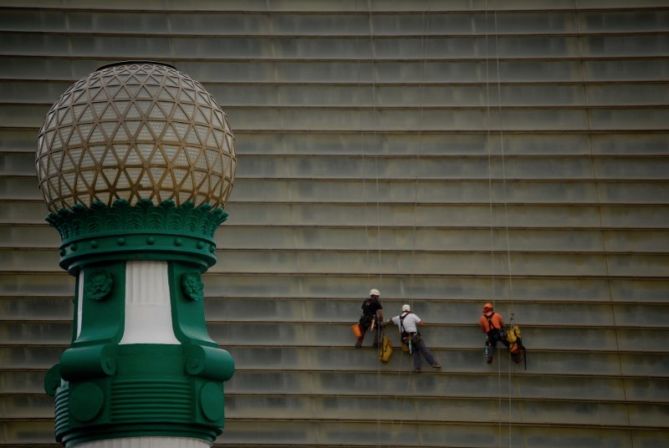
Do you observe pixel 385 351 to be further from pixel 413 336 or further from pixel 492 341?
pixel 492 341

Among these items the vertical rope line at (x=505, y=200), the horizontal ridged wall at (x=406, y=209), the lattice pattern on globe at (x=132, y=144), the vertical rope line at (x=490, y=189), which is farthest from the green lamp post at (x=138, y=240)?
the vertical rope line at (x=505, y=200)

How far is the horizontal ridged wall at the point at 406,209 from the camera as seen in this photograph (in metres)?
22.8

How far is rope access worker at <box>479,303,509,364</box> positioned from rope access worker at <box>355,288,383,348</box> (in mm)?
1543

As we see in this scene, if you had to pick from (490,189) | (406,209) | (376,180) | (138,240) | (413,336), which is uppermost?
(376,180)

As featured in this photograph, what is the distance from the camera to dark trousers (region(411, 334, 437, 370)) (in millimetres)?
22734

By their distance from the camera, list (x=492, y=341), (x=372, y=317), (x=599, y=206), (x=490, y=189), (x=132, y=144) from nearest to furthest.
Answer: (x=132, y=144)
(x=492, y=341)
(x=372, y=317)
(x=599, y=206)
(x=490, y=189)

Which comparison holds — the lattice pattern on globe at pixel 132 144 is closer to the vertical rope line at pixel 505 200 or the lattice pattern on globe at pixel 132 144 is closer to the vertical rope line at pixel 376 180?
the vertical rope line at pixel 376 180

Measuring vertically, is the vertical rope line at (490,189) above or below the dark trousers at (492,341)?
above

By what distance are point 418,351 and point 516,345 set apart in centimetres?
145

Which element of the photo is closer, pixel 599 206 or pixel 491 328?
pixel 491 328

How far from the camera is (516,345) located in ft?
74.5

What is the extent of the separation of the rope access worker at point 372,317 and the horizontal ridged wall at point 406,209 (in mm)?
300

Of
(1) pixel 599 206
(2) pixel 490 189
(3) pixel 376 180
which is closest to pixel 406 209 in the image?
(3) pixel 376 180

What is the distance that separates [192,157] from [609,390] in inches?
606
